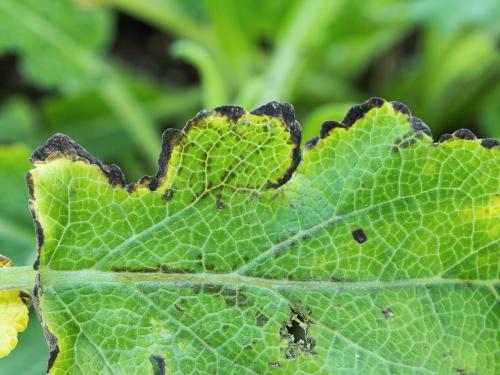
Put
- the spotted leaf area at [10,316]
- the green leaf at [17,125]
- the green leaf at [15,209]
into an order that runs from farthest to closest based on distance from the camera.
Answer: the green leaf at [17,125], the green leaf at [15,209], the spotted leaf area at [10,316]

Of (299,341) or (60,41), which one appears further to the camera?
(60,41)

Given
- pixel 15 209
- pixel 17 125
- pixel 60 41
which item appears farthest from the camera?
pixel 17 125

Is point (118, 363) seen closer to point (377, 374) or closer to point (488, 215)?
point (377, 374)

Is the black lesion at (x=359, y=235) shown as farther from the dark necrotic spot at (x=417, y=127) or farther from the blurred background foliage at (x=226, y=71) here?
the blurred background foliage at (x=226, y=71)

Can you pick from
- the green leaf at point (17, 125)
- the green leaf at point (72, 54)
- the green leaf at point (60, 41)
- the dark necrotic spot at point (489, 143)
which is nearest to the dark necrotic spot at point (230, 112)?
the dark necrotic spot at point (489, 143)

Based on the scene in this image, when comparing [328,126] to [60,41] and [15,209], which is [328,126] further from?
[60,41]

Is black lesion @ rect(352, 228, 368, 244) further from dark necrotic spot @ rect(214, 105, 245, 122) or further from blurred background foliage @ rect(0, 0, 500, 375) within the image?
blurred background foliage @ rect(0, 0, 500, 375)

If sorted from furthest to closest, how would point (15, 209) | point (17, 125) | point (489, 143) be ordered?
point (17, 125) → point (15, 209) → point (489, 143)

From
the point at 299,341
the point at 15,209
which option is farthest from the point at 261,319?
the point at 15,209
